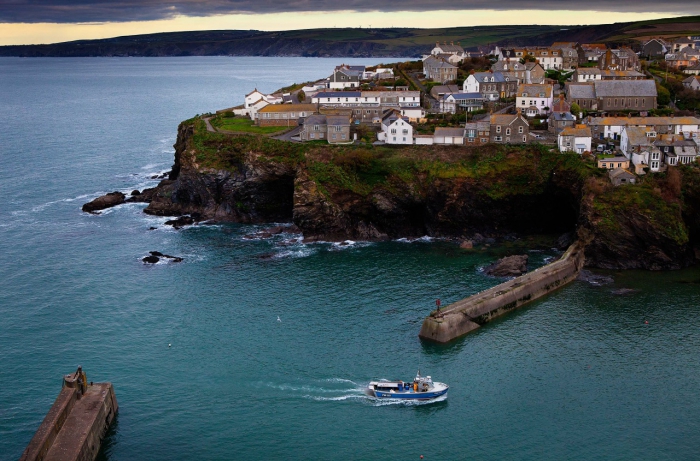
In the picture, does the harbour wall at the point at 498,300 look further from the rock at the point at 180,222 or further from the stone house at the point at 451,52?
the stone house at the point at 451,52

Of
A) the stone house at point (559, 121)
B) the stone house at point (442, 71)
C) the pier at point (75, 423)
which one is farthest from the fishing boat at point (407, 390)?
the stone house at point (442, 71)

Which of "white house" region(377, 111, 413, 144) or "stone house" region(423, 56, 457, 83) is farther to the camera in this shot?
"stone house" region(423, 56, 457, 83)

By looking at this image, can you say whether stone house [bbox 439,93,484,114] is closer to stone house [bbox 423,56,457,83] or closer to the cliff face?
stone house [bbox 423,56,457,83]

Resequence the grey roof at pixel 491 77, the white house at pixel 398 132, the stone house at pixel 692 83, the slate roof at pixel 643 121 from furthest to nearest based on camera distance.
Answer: the grey roof at pixel 491 77 < the stone house at pixel 692 83 < the white house at pixel 398 132 < the slate roof at pixel 643 121

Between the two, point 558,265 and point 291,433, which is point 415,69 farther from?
point 291,433

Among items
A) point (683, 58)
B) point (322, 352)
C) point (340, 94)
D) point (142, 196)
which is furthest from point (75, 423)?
point (683, 58)

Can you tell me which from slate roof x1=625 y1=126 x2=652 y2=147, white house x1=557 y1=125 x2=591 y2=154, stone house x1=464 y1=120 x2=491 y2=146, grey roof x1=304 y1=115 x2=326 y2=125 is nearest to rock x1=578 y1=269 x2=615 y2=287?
white house x1=557 y1=125 x2=591 y2=154

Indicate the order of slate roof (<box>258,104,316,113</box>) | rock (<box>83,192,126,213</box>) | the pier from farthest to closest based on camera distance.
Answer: slate roof (<box>258,104,316,113</box>) < rock (<box>83,192,126,213</box>) < the pier

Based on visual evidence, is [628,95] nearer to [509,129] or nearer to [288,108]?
[509,129]
